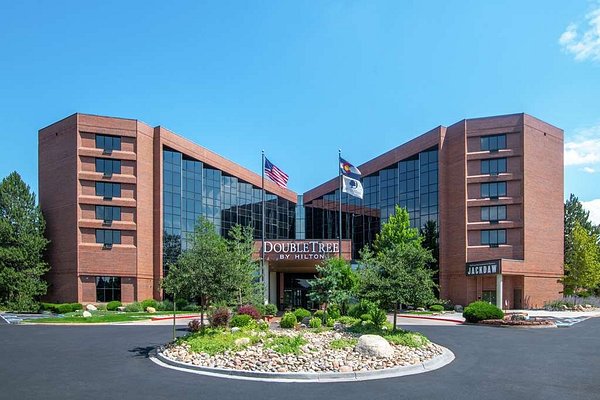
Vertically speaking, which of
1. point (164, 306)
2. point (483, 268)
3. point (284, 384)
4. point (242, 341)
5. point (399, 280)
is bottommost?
point (164, 306)

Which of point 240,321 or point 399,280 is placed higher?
point 399,280

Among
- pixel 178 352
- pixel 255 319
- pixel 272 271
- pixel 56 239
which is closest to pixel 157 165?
pixel 56 239

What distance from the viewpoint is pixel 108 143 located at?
173 ft

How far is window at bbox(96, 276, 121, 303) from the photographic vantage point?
2004 inches

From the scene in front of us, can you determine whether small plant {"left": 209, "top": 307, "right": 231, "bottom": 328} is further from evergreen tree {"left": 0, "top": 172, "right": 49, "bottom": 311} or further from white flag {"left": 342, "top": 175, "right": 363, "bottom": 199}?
evergreen tree {"left": 0, "top": 172, "right": 49, "bottom": 311}

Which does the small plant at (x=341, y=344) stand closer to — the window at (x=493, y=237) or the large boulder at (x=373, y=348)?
the large boulder at (x=373, y=348)

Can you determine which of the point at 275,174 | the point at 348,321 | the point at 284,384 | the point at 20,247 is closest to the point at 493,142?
the point at 275,174

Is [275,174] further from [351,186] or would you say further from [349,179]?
[351,186]

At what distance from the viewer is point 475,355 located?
19422 millimetres

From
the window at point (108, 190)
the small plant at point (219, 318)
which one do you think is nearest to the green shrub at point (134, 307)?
the window at point (108, 190)

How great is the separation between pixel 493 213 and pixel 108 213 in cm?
3822

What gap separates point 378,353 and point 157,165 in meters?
43.1

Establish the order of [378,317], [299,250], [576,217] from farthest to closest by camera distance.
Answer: [576,217] → [299,250] → [378,317]

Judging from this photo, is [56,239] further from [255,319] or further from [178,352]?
[178,352]
